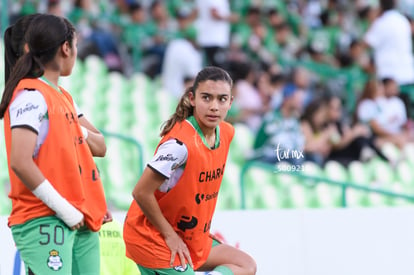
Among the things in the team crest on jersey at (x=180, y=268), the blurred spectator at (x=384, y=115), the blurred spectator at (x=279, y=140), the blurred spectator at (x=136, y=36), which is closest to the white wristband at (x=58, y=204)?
the team crest on jersey at (x=180, y=268)

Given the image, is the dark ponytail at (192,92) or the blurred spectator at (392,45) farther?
the blurred spectator at (392,45)

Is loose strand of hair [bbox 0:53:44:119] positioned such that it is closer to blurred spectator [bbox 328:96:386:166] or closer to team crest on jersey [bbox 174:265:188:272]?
team crest on jersey [bbox 174:265:188:272]

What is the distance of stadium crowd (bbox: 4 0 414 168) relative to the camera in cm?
1040

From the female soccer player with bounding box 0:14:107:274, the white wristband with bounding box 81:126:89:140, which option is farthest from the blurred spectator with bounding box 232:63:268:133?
the female soccer player with bounding box 0:14:107:274

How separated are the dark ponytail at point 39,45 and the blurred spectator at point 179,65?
7268mm

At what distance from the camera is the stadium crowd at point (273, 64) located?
34.1 ft

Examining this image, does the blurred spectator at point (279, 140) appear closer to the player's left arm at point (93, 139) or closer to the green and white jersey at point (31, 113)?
the player's left arm at point (93, 139)

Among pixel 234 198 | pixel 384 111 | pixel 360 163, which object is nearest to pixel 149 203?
pixel 234 198

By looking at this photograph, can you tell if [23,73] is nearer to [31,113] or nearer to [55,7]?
[31,113]

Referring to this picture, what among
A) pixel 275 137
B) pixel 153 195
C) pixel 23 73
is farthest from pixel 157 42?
pixel 23 73

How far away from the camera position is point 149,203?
14.6 feet

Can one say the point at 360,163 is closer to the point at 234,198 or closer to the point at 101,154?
the point at 234,198

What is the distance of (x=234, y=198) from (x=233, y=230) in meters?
2.05

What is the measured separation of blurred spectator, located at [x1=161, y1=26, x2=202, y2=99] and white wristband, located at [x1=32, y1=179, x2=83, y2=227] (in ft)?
24.4
